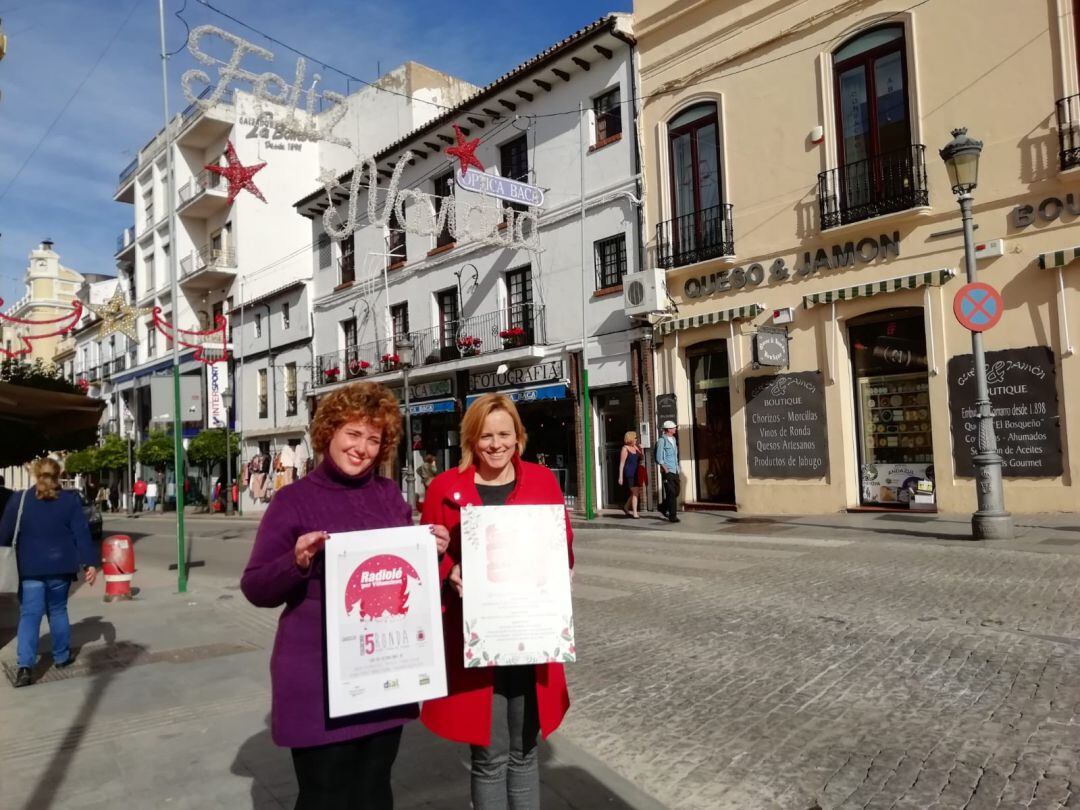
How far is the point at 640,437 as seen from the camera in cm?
1853

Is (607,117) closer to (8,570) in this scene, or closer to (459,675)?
(8,570)

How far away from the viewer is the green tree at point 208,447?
31.7m

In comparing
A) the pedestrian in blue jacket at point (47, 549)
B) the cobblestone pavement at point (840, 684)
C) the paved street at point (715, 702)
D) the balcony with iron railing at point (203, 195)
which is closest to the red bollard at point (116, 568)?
the paved street at point (715, 702)

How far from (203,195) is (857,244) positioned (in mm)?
29026

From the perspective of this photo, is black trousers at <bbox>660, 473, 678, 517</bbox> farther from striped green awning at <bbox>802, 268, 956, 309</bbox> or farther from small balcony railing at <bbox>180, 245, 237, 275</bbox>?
small balcony railing at <bbox>180, 245, 237, 275</bbox>

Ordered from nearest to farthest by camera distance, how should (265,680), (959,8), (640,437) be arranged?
1. (265,680)
2. (959,8)
3. (640,437)

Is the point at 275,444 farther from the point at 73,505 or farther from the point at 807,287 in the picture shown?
the point at 73,505

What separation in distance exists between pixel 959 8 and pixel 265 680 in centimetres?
1488

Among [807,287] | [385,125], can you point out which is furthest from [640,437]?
[385,125]

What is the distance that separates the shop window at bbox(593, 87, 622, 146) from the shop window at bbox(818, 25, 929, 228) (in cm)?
548

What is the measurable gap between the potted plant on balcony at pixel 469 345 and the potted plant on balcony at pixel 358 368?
5057 millimetres

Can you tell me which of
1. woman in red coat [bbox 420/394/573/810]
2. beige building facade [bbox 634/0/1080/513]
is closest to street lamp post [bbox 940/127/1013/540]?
beige building facade [bbox 634/0/1080/513]

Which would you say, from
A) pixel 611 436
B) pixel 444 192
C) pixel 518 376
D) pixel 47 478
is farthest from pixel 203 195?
pixel 47 478

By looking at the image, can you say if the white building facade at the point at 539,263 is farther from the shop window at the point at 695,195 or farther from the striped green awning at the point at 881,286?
the striped green awning at the point at 881,286
